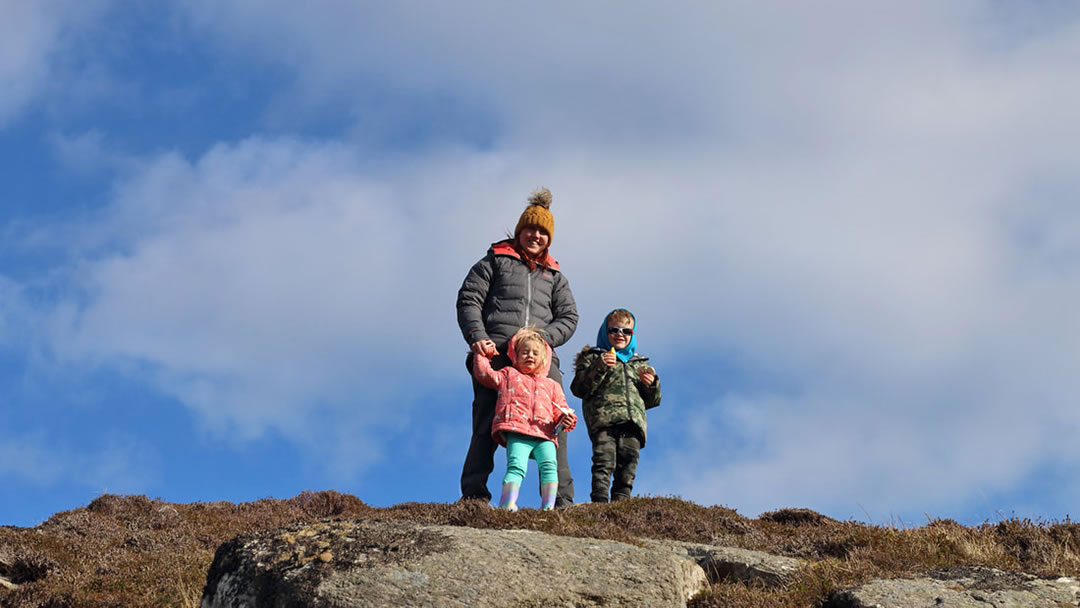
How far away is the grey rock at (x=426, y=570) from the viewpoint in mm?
5922

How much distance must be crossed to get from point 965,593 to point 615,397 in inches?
226

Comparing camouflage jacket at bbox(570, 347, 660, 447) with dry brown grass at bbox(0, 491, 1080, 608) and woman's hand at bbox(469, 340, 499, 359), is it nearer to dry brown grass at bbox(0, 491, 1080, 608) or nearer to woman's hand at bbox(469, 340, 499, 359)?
dry brown grass at bbox(0, 491, 1080, 608)

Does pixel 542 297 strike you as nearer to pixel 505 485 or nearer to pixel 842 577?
pixel 505 485

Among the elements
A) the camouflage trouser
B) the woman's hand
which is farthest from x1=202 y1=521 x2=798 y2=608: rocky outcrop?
the camouflage trouser

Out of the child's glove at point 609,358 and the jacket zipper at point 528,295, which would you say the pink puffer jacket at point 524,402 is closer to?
the jacket zipper at point 528,295

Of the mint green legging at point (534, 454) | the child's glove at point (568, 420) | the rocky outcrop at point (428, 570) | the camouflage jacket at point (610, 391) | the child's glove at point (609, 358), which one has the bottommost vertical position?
the rocky outcrop at point (428, 570)

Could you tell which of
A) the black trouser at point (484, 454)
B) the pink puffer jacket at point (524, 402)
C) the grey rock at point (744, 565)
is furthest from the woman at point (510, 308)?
the grey rock at point (744, 565)

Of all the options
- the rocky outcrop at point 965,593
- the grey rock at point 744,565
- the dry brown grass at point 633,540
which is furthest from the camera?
the dry brown grass at point 633,540

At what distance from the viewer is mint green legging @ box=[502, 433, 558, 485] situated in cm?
1097

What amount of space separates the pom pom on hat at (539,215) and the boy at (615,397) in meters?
1.38

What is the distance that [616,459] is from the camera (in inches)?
493

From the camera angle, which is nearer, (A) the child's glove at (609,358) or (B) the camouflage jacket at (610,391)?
(B) the camouflage jacket at (610,391)

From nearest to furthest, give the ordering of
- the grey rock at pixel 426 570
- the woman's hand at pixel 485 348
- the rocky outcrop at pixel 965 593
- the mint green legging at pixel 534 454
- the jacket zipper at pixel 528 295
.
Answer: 1. the grey rock at pixel 426 570
2. the rocky outcrop at pixel 965 593
3. the mint green legging at pixel 534 454
4. the woman's hand at pixel 485 348
5. the jacket zipper at pixel 528 295

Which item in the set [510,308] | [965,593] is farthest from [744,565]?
[510,308]
